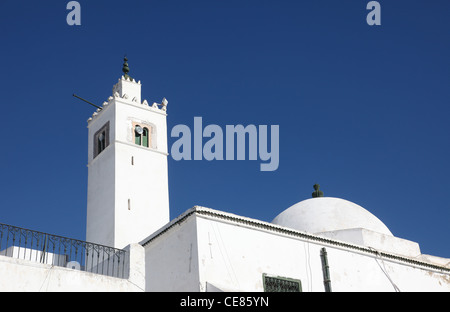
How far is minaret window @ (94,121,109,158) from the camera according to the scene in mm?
25781

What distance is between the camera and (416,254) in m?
20.1

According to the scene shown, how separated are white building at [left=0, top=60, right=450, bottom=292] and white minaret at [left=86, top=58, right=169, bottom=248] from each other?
0.05 metres

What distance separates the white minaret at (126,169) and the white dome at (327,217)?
525 cm

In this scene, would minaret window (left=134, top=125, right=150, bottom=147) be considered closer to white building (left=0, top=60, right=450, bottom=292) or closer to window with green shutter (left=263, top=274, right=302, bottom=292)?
white building (left=0, top=60, right=450, bottom=292)

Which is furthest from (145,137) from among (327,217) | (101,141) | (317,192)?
(327,217)

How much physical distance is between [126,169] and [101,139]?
272 centimetres

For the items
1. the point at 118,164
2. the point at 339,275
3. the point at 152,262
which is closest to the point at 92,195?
the point at 118,164

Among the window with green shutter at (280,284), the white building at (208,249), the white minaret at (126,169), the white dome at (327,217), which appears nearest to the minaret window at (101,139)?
the white minaret at (126,169)

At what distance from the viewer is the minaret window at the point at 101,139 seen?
84.6 ft

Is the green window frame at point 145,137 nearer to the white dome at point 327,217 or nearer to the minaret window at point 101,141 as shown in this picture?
the minaret window at point 101,141
